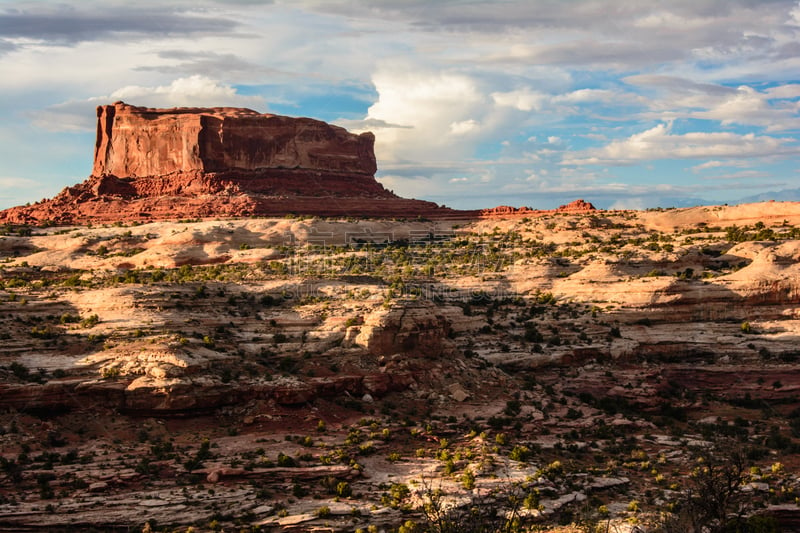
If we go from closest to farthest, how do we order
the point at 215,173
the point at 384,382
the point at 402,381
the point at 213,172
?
the point at 384,382 → the point at 402,381 → the point at 215,173 → the point at 213,172

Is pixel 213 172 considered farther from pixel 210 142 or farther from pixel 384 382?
pixel 384 382

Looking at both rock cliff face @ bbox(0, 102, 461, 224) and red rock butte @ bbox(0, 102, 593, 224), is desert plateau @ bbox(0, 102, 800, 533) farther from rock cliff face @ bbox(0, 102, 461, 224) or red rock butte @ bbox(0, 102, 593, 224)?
red rock butte @ bbox(0, 102, 593, 224)

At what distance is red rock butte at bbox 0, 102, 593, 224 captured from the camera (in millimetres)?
82750

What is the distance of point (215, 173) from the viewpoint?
3391 inches

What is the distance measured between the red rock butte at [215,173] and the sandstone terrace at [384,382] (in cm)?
1851

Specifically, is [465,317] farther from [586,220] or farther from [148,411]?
[586,220]

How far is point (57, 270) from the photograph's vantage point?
2437 inches

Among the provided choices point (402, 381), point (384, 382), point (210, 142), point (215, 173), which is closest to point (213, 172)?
point (215, 173)

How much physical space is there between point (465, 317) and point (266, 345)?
571 inches

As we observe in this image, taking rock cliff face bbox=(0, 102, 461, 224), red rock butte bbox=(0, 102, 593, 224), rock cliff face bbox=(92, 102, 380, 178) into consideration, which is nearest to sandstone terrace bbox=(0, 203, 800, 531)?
rock cliff face bbox=(0, 102, 461, 224)

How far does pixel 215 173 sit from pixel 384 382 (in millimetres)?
51805

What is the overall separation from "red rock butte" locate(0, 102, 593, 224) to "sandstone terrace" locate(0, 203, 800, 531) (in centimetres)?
1851

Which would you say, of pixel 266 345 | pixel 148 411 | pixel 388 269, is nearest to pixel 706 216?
pixel 388 269

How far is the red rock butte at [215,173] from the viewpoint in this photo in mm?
82750
